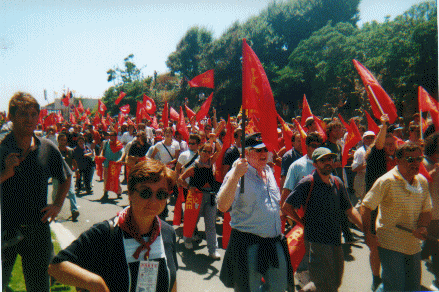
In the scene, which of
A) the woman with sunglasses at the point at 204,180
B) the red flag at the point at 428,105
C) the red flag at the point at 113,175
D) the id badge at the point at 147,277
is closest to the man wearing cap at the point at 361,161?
the red flag at the point at 428,105

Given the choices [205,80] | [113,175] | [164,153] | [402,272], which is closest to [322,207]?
[402,272]

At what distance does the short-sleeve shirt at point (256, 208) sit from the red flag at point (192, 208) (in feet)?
6.99

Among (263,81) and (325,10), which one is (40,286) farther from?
(325,10)

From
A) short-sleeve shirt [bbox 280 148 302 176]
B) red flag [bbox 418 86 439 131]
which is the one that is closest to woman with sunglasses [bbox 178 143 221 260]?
short-sleeve shirt [bbox 280 148 302 176]

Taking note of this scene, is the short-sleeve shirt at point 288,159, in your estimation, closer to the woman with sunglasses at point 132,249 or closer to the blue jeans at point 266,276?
the blue jeans at point 266,276

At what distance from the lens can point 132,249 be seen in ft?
5.87

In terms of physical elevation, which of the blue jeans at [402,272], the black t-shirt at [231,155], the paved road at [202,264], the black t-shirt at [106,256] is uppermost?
the black t-shirt at [231,155]

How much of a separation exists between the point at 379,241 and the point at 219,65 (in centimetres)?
2980

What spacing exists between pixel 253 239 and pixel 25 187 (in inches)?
74.4

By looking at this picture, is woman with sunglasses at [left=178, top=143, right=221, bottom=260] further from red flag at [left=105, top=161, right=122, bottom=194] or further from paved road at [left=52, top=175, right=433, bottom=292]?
red flag at [left=105, top=161, right=122, bottom=194]

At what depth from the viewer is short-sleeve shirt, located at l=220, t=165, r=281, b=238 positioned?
298 centimetres

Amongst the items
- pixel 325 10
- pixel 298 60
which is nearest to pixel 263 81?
pixel 298 60

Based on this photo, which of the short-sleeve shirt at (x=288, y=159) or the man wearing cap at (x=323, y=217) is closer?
the man wearing cap at (x=323, y=217)

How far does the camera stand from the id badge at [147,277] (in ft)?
5.80
